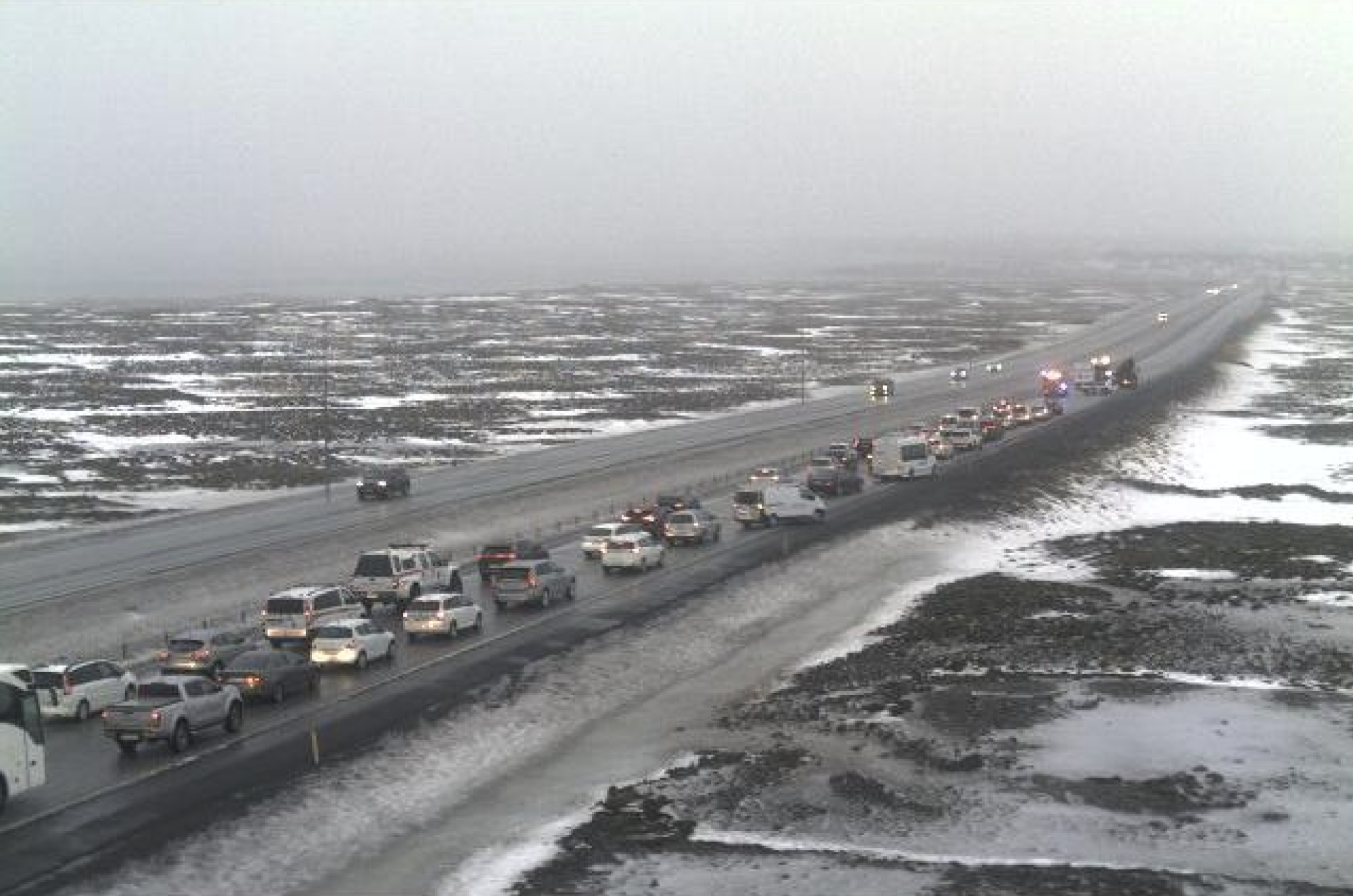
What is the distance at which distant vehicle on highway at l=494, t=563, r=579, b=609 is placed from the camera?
138 ft

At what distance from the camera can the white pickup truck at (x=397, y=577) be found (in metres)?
42.3

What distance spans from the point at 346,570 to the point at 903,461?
32999mm

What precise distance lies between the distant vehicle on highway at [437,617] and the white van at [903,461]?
3702cm

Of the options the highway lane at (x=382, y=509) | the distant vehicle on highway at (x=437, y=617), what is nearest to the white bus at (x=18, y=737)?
the distant vehicle on highway at (x=437, y=617)

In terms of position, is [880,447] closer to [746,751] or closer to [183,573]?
[183,573]

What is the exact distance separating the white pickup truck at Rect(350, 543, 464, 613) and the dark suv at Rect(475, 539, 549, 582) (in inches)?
127

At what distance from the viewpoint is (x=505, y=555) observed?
157 feet

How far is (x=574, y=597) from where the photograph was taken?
44438mm

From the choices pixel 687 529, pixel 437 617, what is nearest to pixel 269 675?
pixel 437 617

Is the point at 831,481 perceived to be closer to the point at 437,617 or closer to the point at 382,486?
the point at 382,486

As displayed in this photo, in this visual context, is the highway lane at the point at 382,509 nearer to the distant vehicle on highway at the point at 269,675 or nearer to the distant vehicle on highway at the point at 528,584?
the distant vehicle on highway at the point at 528,584

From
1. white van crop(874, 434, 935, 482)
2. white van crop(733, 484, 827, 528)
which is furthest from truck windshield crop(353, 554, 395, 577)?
white van crop(874, 434, 935, 482)

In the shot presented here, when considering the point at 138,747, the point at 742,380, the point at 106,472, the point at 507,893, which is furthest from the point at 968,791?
the point at 742,380

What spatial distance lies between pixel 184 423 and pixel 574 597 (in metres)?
63.6
